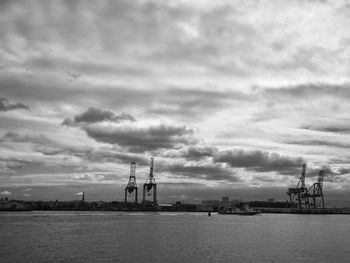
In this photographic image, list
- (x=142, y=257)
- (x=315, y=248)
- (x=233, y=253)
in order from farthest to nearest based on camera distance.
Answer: (x=315, y=248)
(x=233, y=253)
(x=142, y=257)

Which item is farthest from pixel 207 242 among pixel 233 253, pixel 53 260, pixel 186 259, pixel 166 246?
pixel 53 260

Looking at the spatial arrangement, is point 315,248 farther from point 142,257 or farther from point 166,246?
point 142,257

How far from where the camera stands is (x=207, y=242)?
5906 centimetres

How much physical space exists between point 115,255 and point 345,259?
23568mm

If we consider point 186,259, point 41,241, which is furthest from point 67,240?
point 186,259

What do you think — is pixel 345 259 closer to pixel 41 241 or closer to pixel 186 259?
pixel 186 259

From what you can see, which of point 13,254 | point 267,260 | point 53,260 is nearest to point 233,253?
point 267,260

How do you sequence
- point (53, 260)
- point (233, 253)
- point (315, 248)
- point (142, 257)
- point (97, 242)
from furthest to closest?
point (97, 242), point (315, 248), point (233, 253), point (142, 257), point (53, 260)

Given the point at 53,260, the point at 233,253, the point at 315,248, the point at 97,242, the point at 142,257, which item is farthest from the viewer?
the point at 97,242

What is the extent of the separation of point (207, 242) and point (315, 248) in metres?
14.6

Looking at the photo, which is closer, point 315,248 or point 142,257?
point 142,257

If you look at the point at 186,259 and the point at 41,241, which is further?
the point at 41,241

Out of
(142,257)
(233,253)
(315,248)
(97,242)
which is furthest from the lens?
(97,242)

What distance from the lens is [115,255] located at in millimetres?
44156
